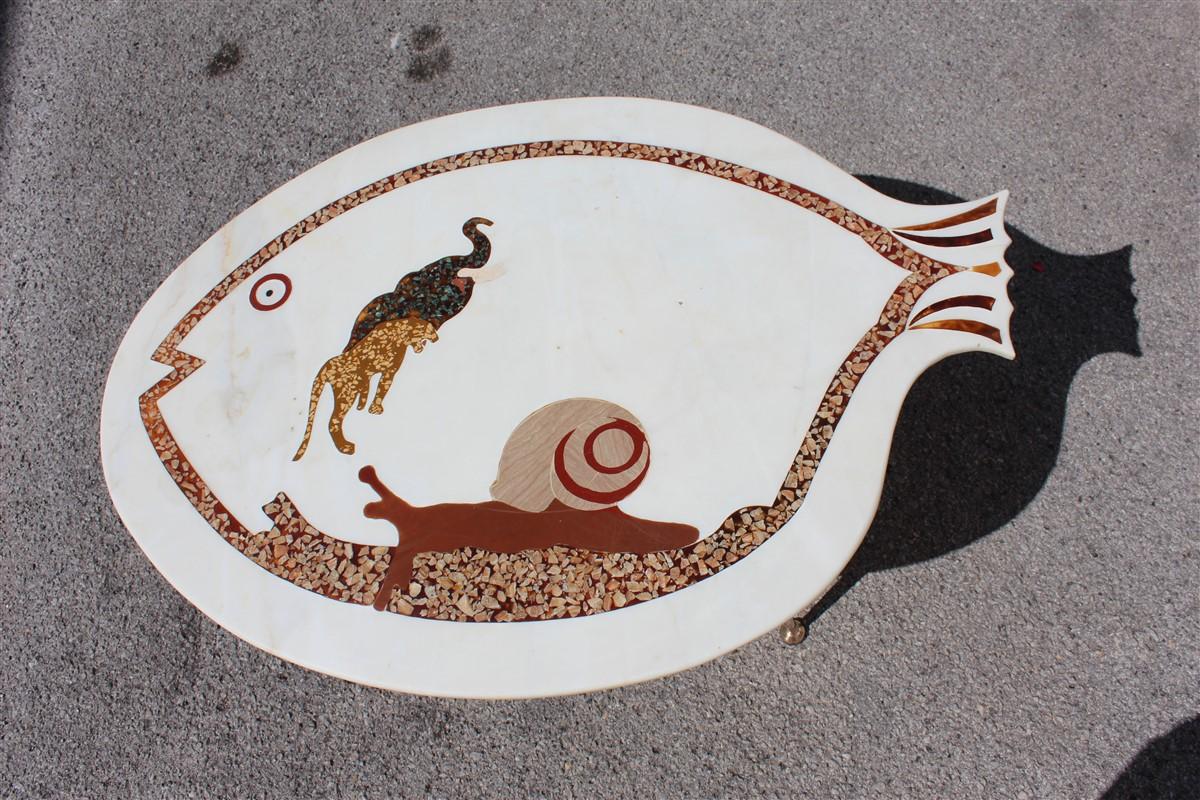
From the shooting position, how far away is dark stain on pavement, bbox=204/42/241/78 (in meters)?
3.56

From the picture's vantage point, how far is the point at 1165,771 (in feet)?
6.55

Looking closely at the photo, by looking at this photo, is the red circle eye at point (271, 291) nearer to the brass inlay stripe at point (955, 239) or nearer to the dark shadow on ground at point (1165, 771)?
the brass inlay stripe at point (955, 239)

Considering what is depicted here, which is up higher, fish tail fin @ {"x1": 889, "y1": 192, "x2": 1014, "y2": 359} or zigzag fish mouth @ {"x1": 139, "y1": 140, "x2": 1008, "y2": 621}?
fish tail fin @ {"x1": 889, "y1": 192, "x2": 1014, "y2": 359}

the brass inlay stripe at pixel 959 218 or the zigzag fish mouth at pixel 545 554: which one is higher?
the brass inlay stripe at pixel 959 218

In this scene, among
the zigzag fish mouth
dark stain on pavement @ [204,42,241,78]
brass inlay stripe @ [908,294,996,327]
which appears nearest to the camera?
the zigzag fish mouth

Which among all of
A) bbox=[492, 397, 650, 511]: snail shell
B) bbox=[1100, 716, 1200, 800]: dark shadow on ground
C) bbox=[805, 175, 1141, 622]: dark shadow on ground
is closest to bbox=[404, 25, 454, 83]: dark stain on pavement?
bbox=[492, 397, 650, 511]: snail shell

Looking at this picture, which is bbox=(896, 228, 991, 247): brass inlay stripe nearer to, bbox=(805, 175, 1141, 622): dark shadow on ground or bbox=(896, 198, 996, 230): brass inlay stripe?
bbox=(896, 198, 996, 230): brass inlay stripe

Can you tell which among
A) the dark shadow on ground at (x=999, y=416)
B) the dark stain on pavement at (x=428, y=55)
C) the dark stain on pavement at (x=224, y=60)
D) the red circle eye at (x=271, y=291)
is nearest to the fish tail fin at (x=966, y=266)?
the dark shadow on ground at (x=999, y=416)

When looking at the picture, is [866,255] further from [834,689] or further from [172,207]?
[172,207]

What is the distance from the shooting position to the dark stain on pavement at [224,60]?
3557 mm

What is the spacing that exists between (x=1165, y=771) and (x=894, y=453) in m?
1.05

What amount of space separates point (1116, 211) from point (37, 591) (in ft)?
12.8

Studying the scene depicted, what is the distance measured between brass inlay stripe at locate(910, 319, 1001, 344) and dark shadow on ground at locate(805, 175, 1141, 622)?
0.73 m

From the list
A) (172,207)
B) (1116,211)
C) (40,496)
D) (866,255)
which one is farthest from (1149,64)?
(40,496)
